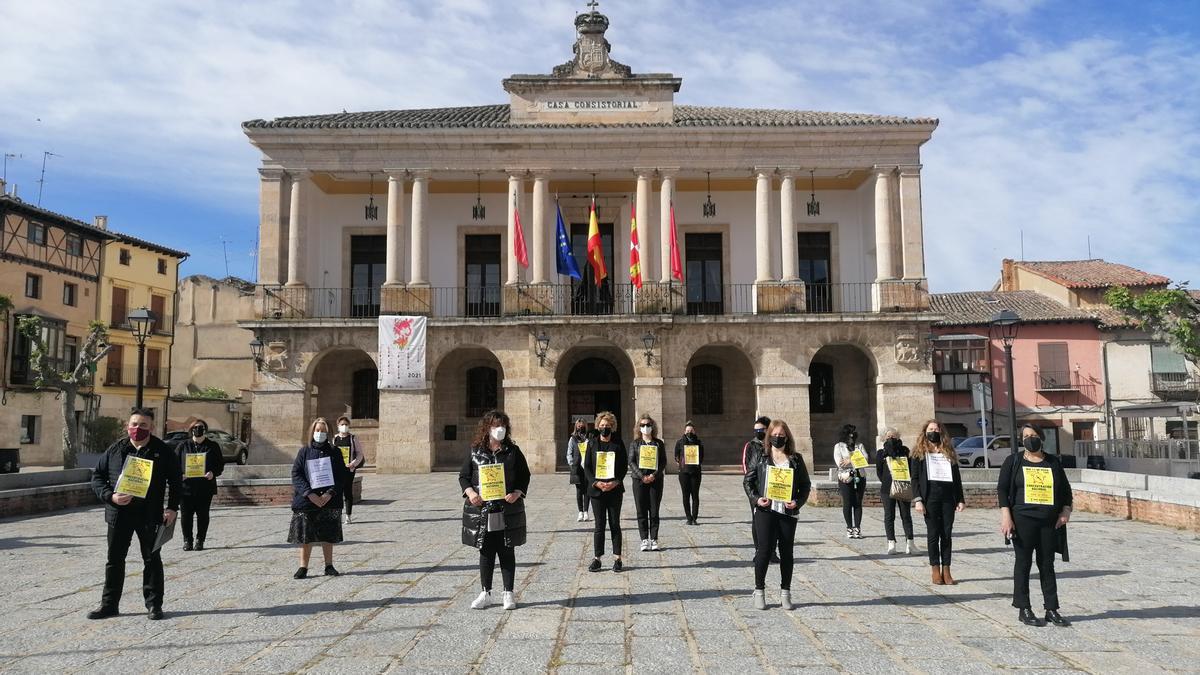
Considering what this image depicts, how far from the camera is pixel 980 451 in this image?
91.2ft

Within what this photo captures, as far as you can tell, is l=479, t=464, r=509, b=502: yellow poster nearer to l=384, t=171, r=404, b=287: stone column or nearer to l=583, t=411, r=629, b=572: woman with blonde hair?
l=583, t=411, r=629, b=572: woman with blonde hair

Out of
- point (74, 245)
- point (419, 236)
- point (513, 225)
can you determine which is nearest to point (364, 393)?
point (419, 236)

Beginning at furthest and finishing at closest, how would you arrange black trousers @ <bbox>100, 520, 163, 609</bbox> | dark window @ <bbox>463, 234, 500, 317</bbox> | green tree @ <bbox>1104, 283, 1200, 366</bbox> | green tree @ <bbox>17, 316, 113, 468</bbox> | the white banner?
1. dark window @ <bbox>463, 234, 500, 317</bbox>
2. the white banner
3. green tree @ <bbox>17, 316, 113, 468</bbox>
4. green tree @ <bbox>1104, 283, 1200, 366</bbox>
5. black trousers @ <bbox>100, 520, 163, 609</bbox>

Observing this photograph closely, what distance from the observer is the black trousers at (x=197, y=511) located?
10461mm

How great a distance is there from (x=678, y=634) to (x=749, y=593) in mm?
1665

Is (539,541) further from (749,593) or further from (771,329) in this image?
(771,329)

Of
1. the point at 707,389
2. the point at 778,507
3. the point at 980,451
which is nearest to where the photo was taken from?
the point at 778,507

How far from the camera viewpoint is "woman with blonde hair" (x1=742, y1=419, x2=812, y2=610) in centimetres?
703

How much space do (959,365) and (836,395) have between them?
34.9ft

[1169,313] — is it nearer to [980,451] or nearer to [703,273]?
[980,451]

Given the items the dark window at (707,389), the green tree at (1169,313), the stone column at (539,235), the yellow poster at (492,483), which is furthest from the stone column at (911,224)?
the yellow poster at (492,483)

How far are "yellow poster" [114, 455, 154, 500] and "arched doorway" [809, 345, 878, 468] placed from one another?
22226 millimetres

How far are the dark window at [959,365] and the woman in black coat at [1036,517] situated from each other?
29.8 metres

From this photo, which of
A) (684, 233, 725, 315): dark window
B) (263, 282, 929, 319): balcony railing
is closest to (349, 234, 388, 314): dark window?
(263, 282, 929, 319): balcony railing
